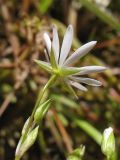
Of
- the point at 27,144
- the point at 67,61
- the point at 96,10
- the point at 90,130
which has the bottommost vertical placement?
the point at 90,130

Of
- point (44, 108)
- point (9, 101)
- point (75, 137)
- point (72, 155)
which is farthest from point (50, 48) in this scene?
point (75, 137)

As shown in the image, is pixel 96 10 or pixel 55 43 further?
pixel 96 10

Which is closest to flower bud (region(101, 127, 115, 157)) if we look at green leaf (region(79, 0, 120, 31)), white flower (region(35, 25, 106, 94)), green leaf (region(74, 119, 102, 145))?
white flower (region(35, 25, 106, 94))

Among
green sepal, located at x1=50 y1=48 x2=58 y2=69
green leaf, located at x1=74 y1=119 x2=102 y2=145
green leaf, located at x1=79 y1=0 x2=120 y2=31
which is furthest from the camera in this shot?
green leaf, located at x1=79 y1=0 x2=120 y2=31

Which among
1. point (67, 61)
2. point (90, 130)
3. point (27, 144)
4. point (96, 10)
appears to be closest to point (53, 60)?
point (67, 61)

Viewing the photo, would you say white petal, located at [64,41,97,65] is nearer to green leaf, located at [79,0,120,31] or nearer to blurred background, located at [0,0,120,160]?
blurred background, located at [0,0,120,160]

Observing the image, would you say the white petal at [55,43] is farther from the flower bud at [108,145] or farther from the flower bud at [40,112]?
the flower bud at [108,145]

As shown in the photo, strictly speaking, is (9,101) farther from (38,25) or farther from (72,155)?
(72,155)

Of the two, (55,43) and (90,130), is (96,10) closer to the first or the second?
(90,130)
